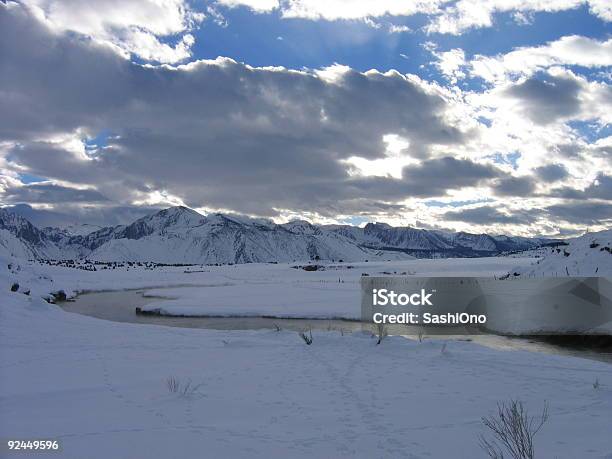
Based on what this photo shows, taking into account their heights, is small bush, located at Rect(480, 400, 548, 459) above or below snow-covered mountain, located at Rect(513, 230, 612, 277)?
below

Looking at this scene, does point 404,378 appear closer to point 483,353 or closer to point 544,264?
point 483,353

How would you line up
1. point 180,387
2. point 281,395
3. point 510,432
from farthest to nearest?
point 180,387 < point 281,395 < point 510,432

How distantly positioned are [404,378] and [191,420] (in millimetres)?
6411

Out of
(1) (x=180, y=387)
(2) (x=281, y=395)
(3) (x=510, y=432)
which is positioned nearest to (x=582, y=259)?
(2) (x=281, y=395)

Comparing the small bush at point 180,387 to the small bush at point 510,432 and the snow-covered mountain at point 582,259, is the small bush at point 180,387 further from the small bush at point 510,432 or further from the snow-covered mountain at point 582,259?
the snow-covered mountain at point 582,259

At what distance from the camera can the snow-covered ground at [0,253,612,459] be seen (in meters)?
8.26

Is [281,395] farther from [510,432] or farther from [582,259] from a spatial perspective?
[582,259]

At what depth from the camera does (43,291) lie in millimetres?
43594

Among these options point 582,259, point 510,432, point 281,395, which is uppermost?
point 582,259

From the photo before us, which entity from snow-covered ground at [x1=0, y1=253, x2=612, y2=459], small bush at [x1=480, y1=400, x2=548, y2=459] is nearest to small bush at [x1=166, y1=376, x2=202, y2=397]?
snow-covered ground at [x1=0, y1=253, x2=612, y2=459]

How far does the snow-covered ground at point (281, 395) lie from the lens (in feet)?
27.1

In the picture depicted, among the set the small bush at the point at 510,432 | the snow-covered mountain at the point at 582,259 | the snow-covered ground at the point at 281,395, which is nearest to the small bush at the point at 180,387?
the snow-covered ground at the point at 281,395

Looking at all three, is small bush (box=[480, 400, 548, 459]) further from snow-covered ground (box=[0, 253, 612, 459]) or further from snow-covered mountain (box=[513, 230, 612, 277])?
snow-covered mountain (box=[513, 230, 612, 277])

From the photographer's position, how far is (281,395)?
1146 centimetres
